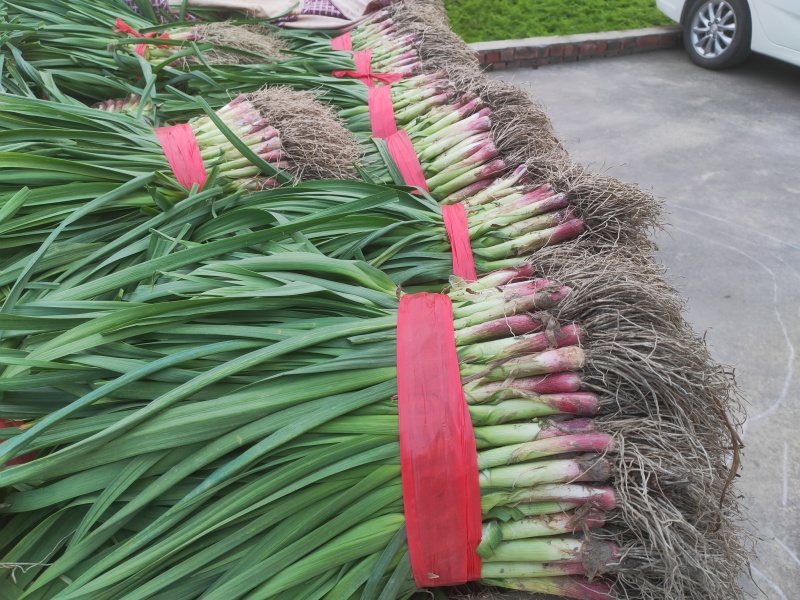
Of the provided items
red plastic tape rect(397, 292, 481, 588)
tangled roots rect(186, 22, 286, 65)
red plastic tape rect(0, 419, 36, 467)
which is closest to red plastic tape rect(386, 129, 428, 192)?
tangled roots rect(186, 22, 286, 65)

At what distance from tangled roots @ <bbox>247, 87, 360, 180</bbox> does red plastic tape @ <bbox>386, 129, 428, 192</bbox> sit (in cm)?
13

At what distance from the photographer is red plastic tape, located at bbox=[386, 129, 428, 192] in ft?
6.68

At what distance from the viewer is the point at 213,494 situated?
111 cm

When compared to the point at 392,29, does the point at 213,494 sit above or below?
below

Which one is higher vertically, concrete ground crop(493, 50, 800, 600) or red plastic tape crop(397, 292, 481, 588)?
red plastic tape crop(397, 292, 481, 588)

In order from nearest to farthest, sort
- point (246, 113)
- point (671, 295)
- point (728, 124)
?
point (671, 295) → point (246, 113) → point (728, 124)

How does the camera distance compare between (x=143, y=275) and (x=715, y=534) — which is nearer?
(x=715, y=534)

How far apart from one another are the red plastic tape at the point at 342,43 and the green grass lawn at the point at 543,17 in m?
3.08

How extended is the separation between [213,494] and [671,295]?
101 centimetres

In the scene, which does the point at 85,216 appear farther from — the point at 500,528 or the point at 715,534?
the point at 715,534

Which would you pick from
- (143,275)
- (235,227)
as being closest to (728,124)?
(235,227)

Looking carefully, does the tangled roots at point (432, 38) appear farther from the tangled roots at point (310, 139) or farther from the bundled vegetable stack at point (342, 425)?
the bundled vegetable stack at point (342, 425)

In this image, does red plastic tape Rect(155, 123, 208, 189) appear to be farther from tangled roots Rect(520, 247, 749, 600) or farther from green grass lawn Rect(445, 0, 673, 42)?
green grass lawn Rect(445, 0, 673, 42)

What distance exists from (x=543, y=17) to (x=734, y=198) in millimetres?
3432
